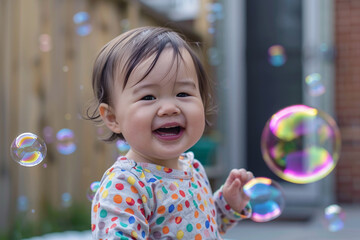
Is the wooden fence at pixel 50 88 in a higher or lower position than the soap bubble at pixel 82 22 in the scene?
lower

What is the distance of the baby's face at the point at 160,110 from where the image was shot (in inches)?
48.7

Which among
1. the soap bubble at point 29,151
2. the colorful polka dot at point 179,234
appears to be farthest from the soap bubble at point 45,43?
the colorful polka dot at point 179,234

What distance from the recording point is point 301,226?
12.0 ft

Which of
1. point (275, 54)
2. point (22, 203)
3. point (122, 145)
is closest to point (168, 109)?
point (122, 145)

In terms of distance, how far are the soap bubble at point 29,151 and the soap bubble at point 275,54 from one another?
306 centimetres

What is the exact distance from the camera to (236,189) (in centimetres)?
151

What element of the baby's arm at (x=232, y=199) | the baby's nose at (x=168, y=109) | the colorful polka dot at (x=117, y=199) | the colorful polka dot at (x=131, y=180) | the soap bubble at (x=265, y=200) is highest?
the baby's nose at (x=168, y=109)

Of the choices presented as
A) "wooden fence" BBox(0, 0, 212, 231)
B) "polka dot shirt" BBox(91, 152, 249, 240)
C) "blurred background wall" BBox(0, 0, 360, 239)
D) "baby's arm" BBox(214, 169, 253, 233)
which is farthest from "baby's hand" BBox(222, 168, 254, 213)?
"blurred background wall" BBox(0, 0, 360, 239)

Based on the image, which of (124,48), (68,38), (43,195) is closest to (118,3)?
(68,38)

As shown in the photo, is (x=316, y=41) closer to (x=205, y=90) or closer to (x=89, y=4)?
(x=89, y=4)

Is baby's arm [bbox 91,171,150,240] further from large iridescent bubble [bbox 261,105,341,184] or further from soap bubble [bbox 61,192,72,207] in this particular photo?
soap bubble [bbox 61,192,72,207]

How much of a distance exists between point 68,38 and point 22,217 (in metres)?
1.07

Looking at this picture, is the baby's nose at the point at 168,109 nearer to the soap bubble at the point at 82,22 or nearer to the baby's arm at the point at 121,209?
the baby's arm at the point at 121,209

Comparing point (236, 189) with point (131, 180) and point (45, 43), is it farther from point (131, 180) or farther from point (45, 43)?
point (45, 43)
